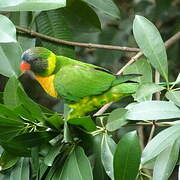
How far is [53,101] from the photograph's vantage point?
2.82 meters

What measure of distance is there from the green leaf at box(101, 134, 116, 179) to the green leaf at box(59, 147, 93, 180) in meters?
0.05

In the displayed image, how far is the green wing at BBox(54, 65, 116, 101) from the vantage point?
1.33 metres

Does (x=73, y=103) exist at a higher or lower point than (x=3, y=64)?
lower

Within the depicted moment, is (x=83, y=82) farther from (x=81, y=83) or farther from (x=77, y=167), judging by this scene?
(x=77, y=167)

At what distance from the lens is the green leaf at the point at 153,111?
3.42ft

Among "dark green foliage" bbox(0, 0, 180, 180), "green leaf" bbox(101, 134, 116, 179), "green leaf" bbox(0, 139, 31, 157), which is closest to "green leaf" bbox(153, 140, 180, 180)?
"dark green foliage" bbox(0, 0, 180, 180)

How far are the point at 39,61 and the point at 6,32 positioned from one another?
1.12 ft

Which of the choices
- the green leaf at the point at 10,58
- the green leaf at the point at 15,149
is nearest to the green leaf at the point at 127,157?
the green leaf at the point at 15,149

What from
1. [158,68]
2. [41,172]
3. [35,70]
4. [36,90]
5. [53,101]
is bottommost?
[53,101]

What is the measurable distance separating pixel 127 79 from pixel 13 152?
1.16ft

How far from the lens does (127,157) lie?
1017 millimetres

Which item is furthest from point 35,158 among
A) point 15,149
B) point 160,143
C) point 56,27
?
point 56,27

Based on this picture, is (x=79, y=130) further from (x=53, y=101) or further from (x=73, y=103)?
(x=53, y=101)

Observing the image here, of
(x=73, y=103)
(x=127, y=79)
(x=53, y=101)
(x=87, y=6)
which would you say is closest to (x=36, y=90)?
(x=53, y=101)
